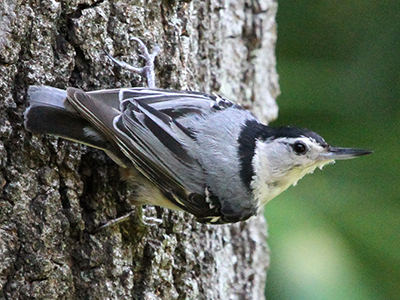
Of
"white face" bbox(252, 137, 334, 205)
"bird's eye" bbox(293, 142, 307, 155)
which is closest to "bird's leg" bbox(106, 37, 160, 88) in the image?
"white face" bbox(252, 137, 334, 205)

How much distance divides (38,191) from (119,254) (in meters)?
0.40

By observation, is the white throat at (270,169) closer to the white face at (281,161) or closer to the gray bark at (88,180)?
the white face at (281,161)

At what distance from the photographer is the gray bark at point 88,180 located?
67.8 inches

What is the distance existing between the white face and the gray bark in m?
0.42

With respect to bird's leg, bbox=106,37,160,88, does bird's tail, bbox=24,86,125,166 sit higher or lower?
lower

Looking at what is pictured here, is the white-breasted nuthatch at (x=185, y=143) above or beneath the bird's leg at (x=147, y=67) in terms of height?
beneath

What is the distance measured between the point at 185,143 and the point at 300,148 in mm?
466

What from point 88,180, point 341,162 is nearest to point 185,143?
point 88,180

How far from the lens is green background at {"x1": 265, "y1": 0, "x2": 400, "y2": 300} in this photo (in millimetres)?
3287

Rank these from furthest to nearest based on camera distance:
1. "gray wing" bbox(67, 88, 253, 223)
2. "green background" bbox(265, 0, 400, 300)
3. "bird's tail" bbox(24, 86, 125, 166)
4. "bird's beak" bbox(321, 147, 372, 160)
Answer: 1. "green background" bbox(265, 0, 400, 300)
2. "bird's beak" bbox(321, 147, 372, 160)
3. "gray wing" bbox(67, 88, 253, 223)
4. "bird's tail" bbox(24, 86, 125, 166)

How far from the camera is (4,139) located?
5.61 ft

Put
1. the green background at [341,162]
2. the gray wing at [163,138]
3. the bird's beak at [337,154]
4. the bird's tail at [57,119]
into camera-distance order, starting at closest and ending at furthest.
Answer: the bird's tail at [57,119] < the gray wing at [163,138] < the bird's beak at [337,154] < the green background at [341,162]

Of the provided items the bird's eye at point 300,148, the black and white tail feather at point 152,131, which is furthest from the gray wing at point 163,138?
the bird's eye at point 300,148

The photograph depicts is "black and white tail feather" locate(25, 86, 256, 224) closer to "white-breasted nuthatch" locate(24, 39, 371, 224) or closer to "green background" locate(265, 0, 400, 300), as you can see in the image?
"white-breasted nuthatch" locate(24, 39, 371, 224)
